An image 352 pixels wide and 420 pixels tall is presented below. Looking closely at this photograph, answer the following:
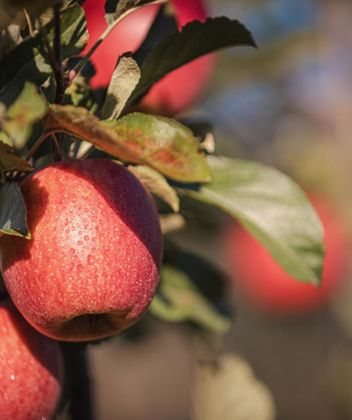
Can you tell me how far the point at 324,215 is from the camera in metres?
2.83

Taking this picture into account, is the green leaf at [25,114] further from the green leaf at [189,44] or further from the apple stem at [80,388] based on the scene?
the apple stem at [80,388]

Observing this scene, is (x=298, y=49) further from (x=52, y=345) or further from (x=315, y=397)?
(x=315, y=397)

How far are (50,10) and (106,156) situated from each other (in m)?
0.19

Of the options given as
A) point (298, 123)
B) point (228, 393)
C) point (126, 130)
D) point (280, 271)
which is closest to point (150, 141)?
point (126, 130)

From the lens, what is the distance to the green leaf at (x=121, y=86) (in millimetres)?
768

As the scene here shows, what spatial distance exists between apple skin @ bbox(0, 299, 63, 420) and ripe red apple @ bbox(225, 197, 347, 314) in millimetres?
1945

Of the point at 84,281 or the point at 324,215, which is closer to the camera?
the point at 84,281

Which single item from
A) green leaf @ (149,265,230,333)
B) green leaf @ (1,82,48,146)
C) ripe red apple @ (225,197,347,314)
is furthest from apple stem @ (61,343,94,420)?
ripe red apple @ (225,197,347,314)

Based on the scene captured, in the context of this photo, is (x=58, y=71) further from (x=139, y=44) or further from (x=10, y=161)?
(x=139, y=44)

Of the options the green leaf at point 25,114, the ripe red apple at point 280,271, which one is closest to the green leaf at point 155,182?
the green leaf at point 25,114

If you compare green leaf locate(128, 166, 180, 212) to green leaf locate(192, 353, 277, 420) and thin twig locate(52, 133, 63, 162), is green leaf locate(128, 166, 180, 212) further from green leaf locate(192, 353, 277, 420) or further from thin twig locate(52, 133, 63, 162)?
green leaf locate(192, 353, 277, 420)

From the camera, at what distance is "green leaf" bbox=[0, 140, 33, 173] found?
2.43 ft

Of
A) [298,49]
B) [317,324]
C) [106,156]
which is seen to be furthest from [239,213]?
[317,324]

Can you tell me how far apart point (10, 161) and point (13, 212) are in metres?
0.05
